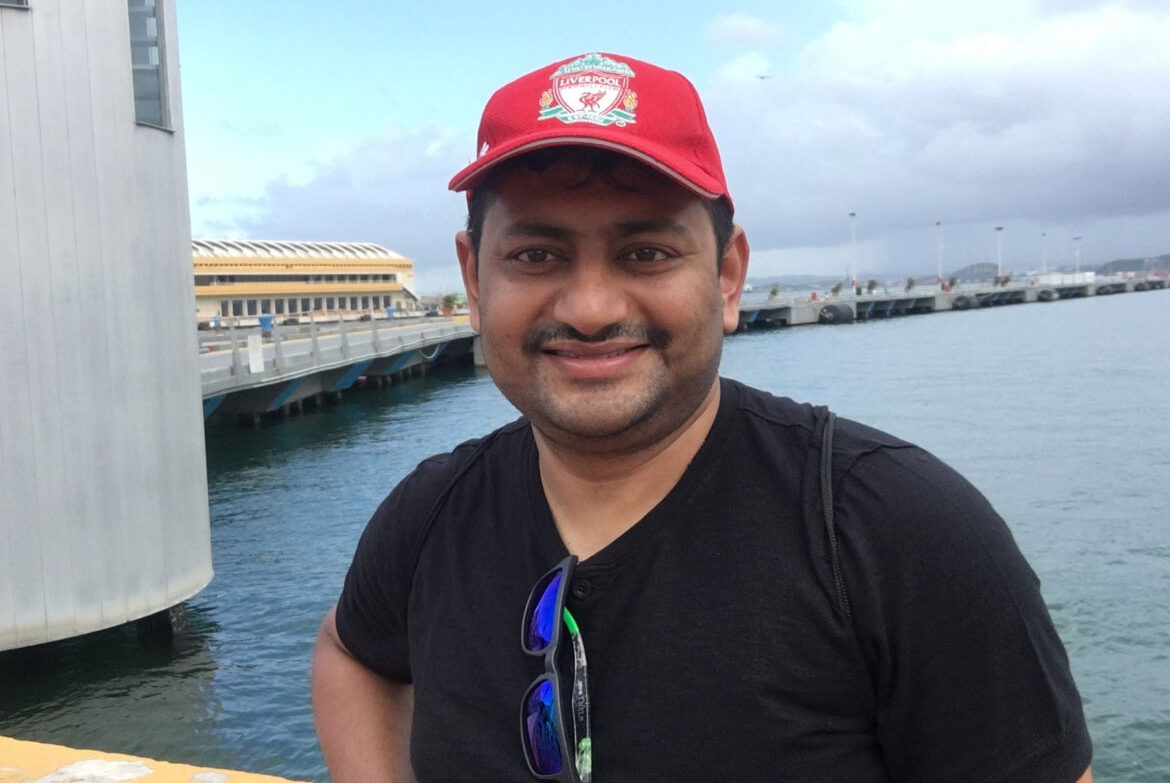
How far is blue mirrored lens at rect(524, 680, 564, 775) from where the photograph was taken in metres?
1.44

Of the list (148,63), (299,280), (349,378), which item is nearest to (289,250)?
(299,280)

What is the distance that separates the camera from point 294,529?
13.6m

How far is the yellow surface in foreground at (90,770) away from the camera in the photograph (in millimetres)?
2672

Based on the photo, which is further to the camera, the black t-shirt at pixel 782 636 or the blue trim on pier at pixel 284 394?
the blue trim on pier at pixel 284 394

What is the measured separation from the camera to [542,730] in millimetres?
1460

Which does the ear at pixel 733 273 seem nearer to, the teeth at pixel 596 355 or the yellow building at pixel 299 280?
the teeth at pixel 596 355

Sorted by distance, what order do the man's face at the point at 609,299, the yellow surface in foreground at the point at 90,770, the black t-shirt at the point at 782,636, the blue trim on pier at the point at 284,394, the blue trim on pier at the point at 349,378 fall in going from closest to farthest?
the black t-shirt at the point at 782,636
the man's face at the point at 609,299
the yellow surface in foreground at the point at 90,770
the blue trim on pier at the point at 284,394
the blue trim on pier at the point at 349,378

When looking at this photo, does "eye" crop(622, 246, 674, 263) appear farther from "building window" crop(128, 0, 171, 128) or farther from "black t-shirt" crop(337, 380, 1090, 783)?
"building window" crop(128, 0, 171, 128)

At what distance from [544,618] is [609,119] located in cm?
69

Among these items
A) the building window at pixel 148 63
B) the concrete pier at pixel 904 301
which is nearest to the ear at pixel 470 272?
the building window at pixel 148 63

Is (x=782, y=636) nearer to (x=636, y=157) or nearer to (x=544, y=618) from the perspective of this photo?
(x=544, y=618)

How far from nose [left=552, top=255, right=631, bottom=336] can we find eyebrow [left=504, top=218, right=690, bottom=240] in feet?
0.15

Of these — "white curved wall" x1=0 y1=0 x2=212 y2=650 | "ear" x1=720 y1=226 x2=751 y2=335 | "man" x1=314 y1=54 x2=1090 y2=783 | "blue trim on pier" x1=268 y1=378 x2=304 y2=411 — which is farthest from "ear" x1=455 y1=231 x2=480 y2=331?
"blue trim on pier" x1=268 y1=378 x2=304 y2=411

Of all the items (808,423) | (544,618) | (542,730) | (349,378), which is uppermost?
(808,423)
